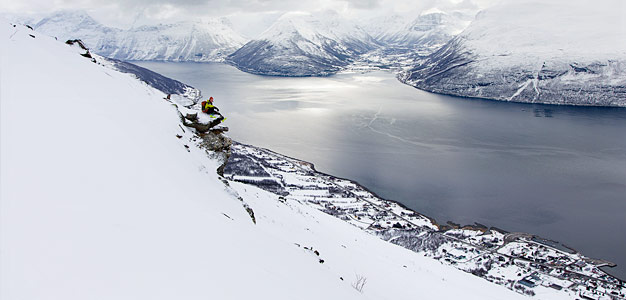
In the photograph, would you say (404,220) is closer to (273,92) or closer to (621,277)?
(621,277)

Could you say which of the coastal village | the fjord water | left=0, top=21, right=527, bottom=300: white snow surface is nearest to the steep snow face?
the fjord water

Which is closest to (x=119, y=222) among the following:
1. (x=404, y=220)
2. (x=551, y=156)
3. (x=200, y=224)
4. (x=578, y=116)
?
(x=200, y=224)

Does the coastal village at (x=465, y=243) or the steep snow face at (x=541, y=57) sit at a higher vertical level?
the steep snow face at (x=541, y=57)

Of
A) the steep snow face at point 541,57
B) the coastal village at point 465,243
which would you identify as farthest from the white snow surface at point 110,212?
the steep snow face at point 541,57

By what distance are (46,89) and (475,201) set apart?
157ft

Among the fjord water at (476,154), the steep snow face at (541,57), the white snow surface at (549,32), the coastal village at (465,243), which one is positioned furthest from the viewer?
the white snow surface at (549,32)

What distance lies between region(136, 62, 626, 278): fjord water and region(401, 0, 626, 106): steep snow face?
13.2 meters

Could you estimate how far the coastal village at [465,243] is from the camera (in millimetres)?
30047

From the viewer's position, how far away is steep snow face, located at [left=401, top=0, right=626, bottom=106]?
116 meters

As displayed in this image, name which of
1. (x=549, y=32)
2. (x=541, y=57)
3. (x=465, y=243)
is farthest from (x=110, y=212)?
(x=549, y=32)

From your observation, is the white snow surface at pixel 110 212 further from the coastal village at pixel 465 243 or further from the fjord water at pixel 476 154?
the fjord water at pixel 476 154

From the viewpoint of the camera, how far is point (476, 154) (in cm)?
6191

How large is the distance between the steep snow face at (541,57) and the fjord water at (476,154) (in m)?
13.2

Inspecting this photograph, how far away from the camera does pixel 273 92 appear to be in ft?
458
